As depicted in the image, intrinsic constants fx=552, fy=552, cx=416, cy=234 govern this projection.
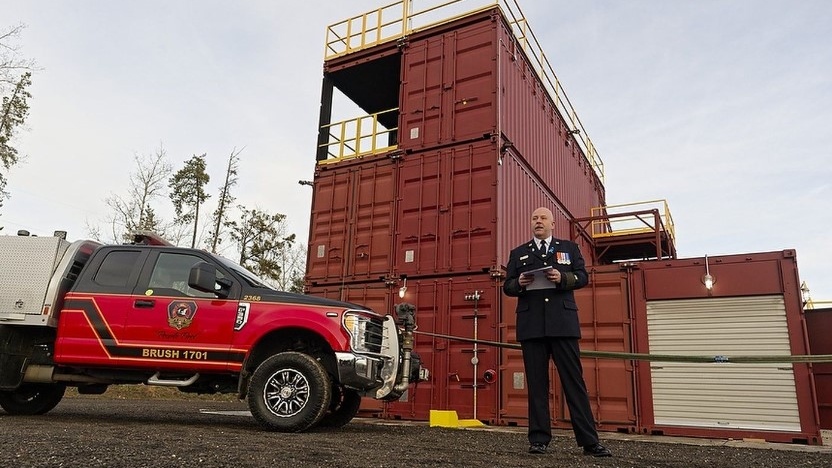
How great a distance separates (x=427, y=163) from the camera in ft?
34.4

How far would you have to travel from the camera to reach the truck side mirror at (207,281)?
535 cm

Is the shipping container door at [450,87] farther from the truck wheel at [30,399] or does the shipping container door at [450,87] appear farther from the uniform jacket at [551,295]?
the truck wheel at [30,399]

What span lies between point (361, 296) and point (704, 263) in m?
5.66

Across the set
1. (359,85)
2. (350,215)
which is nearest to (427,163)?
(350,215)

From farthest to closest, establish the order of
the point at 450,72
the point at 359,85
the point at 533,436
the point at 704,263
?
the point at 359,85 < the point at 450,72 < the point at 704,263 < the point at 533,436

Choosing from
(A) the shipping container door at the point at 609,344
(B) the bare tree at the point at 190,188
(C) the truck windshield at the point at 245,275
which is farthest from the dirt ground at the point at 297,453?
(B) the bare tree at the point at 190,188

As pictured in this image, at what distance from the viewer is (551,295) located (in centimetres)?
425

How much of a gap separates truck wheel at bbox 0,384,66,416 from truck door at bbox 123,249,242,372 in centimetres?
186

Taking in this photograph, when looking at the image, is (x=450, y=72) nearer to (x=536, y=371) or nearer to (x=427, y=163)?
(x=427, y=163)

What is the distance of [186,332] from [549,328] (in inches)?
145

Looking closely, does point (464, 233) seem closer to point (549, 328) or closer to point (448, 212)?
point (448, 212)

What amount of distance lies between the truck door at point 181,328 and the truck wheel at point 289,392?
1.28 feet

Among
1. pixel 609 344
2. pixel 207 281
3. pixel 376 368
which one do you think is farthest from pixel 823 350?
pixel 207 281

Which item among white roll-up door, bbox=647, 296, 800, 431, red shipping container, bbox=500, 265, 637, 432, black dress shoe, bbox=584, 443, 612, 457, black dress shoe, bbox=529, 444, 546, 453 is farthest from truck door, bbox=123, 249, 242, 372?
white roll-up door, bbox=647, 296, 800, 431
